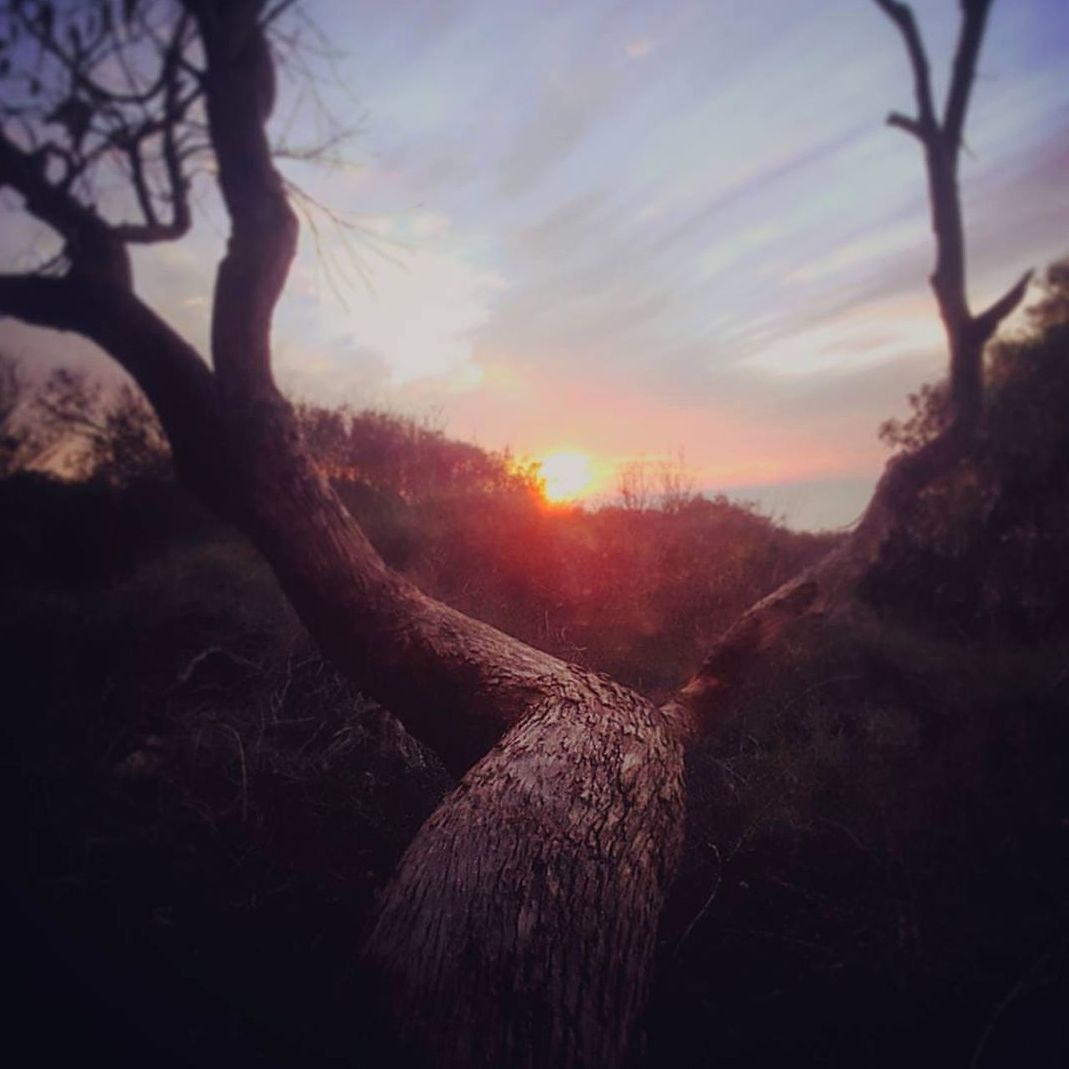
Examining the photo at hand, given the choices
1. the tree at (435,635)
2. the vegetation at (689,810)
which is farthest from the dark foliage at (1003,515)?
the tree at (435,635)

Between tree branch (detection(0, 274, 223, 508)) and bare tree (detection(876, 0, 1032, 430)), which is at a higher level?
bare tree (detection(876, 0, 1032, 430))

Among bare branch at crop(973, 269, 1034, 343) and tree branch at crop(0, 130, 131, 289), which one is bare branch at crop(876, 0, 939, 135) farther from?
tree branch at crop(0, 130, 131, 289)

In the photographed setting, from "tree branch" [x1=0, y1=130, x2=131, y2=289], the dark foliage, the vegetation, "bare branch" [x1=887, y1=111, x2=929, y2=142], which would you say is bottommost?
the vegetation

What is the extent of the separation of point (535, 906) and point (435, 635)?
61.8 inches

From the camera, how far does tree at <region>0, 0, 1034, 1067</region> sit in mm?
1589

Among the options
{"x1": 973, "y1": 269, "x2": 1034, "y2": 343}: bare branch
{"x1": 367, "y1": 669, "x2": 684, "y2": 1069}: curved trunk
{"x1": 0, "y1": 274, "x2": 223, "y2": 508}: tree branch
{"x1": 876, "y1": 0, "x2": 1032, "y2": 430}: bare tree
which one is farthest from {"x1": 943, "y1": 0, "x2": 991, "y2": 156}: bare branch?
{"x1": 0, "y1": 274, "x2": 223, "y2": 508}: tree branch

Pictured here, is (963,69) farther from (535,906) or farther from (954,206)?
(535,906)

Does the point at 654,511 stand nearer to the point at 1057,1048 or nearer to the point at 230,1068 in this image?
the point at 1057,1048

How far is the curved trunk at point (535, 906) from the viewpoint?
1470 mm

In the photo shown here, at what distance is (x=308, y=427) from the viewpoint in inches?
374

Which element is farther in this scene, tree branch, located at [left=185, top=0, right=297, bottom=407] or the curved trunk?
tree branch, located at [left=185, top=0, right=297, bottom=407]

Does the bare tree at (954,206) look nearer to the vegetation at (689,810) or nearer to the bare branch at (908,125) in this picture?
the bare branch at (908,125)

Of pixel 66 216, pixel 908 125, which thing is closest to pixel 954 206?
pixel 908 125

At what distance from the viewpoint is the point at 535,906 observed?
1.67m
